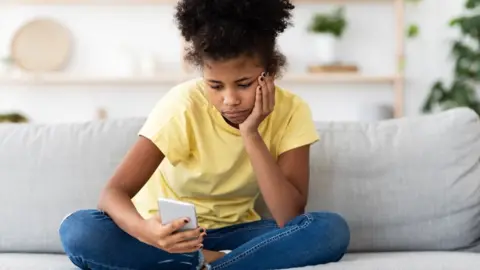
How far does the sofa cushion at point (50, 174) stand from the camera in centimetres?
181

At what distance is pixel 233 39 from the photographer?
143 centimetres

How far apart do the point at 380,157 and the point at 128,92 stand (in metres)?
2.47

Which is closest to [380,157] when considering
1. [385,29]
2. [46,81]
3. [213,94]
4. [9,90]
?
[213,94]

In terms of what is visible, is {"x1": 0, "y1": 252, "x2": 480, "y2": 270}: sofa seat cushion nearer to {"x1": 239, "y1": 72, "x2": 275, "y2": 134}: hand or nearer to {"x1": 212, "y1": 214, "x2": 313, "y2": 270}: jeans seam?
{"x1": 212, "y1": 214, "x2": 313, "y2": 270}: jeans seam

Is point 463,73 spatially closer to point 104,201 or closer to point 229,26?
point 229,26

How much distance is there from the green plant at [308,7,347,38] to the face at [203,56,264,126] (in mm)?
2433

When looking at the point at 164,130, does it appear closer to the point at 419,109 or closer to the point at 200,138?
the point at 200,138

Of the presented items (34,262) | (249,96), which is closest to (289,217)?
(249,96)

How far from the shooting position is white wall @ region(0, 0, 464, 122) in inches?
158

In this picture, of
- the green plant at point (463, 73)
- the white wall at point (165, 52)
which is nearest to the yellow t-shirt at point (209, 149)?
the green plant at point (463, 73)

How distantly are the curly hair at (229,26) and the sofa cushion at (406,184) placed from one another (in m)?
0.46

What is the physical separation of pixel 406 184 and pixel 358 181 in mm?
119

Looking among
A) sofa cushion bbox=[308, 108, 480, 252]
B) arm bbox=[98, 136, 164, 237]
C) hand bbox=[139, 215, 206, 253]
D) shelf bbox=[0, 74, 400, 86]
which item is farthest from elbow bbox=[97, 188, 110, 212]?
shelf bbox=[0, 74, 400, 86]

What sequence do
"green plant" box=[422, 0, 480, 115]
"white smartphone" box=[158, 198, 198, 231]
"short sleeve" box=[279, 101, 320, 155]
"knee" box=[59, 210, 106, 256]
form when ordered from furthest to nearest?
"green plant" box=[422, 0, 480, 115] → "short sleeve" box=[279, 101, 320, 155] → "knee" box=[59, 210, 106, 256] → "white smartphone" box=[158, 198, 198, 231]
